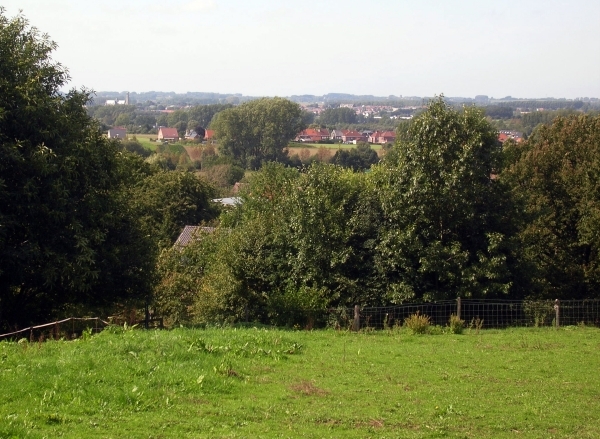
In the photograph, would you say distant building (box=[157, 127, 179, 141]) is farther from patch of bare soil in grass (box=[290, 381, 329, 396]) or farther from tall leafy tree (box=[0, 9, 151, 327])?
patch of bare soil in grass (box=[290, 381, 329, 396])

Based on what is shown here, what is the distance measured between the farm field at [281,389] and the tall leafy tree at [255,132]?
10460 centimetres

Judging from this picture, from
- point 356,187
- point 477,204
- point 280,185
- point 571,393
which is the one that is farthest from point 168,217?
point 571,393

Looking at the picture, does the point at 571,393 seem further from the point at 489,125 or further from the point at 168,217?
the point at 168,217

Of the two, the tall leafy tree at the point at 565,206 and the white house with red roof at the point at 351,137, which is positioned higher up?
the tall leafy tree at the point at 565,206

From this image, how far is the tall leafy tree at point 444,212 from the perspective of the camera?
23.8m

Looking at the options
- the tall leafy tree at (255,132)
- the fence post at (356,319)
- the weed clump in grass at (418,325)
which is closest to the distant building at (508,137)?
the weed clump in grass at (418,325)

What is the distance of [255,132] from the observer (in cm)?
12381

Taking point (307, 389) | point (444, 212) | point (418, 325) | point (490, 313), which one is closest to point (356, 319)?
point (418, 325)

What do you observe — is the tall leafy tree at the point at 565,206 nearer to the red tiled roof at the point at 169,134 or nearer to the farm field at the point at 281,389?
the farm field at the point at 281,389

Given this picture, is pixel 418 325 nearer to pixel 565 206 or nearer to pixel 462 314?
pixel 462 314

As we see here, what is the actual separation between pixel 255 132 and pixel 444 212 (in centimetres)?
10123

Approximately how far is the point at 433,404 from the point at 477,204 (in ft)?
47.6

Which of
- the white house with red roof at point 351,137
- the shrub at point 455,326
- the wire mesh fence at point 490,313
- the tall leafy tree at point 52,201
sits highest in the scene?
the tall leafy tree at point 52,201

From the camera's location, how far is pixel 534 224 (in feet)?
99.8
